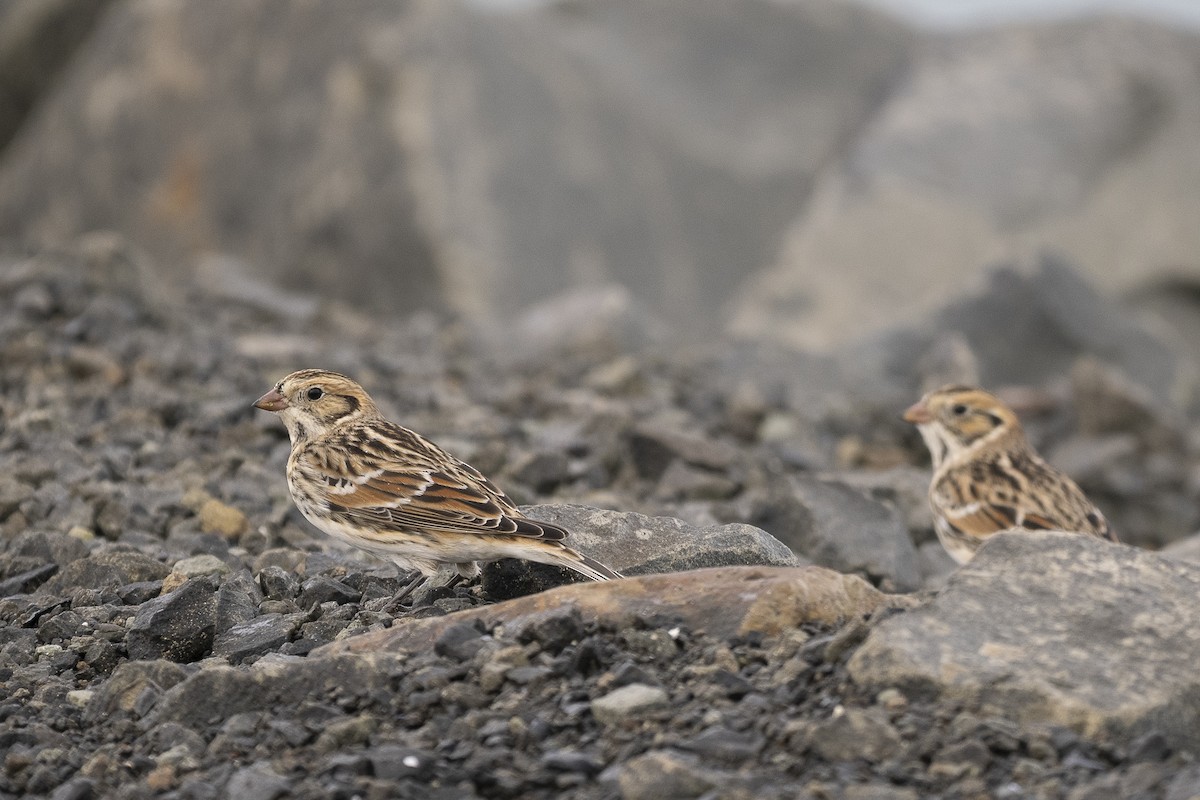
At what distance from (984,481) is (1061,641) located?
10.9ft

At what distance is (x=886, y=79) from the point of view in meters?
20.0

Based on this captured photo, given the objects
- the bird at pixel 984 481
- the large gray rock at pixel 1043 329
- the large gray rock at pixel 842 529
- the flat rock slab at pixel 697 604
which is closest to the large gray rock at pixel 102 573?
the flat rock slab at pixel 697 604

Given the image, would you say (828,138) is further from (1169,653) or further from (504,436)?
(1169,653)

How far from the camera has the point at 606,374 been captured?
481 inches

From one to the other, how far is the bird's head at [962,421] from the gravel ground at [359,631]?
19.0 inches

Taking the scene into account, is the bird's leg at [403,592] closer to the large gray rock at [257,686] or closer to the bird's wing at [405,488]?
the bird's wing at [405,488]

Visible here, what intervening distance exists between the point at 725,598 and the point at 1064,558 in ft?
3.68

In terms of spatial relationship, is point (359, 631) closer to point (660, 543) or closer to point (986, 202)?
point (660, 543)

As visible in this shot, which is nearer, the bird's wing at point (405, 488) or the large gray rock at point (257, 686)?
the large gray rock at point (257, 686)

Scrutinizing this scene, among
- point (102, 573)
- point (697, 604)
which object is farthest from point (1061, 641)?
point (102, 573)

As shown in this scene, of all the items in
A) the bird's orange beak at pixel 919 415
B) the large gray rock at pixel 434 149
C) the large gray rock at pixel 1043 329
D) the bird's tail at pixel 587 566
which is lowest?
the bird's tail at pixel 587 566

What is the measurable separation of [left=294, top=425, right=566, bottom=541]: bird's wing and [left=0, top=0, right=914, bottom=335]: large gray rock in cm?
892

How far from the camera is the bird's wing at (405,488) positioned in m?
6.03

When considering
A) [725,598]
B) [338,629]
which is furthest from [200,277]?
[725,598]
